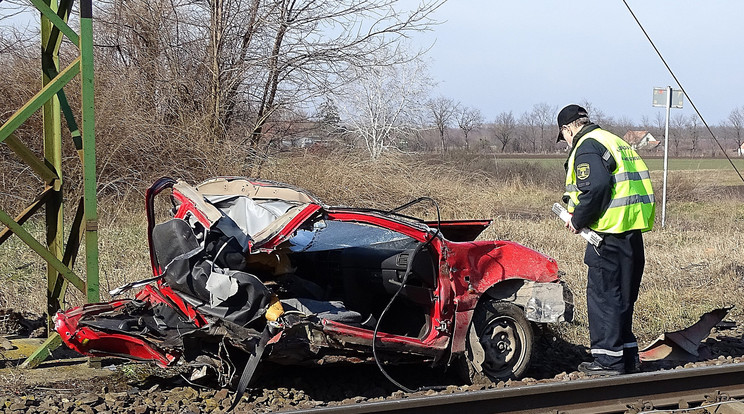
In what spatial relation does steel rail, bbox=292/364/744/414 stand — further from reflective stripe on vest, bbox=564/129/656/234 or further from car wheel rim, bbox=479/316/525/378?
reflective stripe on vest, bbox=564/129/656/234

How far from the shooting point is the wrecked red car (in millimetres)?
5348

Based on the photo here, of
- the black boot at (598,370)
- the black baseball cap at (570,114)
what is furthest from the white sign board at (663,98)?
the black boot at (598,370)

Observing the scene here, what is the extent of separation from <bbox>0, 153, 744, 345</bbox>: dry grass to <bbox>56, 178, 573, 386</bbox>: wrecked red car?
2022 millimetres

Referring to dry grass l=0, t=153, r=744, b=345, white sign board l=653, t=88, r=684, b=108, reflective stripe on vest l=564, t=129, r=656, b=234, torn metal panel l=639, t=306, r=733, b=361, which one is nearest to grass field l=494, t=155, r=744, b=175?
dry grass l=0, t=153, r=744, b=345

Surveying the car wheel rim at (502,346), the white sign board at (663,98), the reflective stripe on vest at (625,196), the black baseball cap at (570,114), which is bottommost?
the car wheel rim at (502,346)

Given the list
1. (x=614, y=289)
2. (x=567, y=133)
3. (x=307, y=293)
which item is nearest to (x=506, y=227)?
(x=567, y=133)

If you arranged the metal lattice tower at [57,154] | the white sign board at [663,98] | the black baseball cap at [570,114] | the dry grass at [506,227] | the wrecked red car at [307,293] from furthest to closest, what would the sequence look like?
the white sign board at [663,98], the dry grass at [506,227], the black baseball cap at [570,114], the metal lattice tower at [57,154], the wrecked red car at [307,293]

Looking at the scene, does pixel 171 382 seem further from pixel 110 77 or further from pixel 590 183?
pixel 110 77

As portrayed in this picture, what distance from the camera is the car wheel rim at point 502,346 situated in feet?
20.7

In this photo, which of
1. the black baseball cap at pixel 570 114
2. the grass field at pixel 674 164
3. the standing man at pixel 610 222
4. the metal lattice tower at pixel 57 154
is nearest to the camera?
the standing man at pixel 610 222

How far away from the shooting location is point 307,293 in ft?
20.9

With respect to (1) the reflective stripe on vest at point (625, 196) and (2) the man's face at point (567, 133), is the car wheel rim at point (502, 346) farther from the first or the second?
Result: (2) the man's face at point (567, 133)

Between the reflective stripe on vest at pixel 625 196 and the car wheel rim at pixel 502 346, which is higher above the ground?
the reflective stripe on vest at pixel 625 196

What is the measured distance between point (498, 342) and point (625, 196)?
61.6 inches
